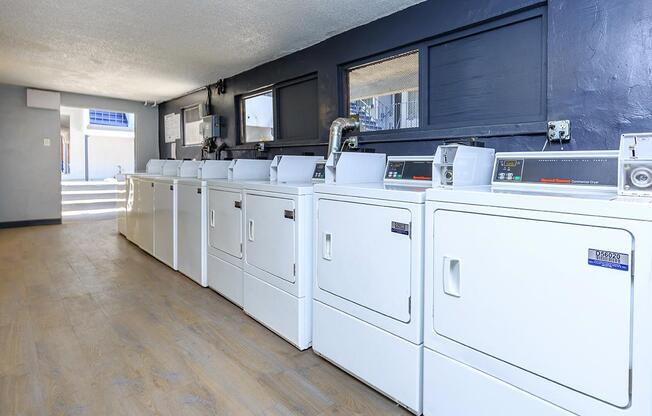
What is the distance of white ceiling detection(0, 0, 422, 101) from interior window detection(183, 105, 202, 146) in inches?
38.5

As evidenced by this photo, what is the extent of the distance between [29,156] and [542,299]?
7721mm

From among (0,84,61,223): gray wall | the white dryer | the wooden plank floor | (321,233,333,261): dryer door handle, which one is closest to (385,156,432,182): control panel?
(321,233,333,261): dryer door handle

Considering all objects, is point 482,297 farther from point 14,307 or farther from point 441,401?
point 14,307

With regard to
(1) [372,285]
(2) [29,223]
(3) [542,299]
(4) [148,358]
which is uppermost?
(3) [542,299]

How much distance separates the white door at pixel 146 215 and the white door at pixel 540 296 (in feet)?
12.4

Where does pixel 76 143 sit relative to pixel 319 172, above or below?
above

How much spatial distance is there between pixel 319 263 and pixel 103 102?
6.47 metres

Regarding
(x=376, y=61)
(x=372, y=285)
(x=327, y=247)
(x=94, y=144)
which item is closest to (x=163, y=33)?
(x=376, y=61)

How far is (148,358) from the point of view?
2213mm

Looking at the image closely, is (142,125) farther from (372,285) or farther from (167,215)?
(372,285)

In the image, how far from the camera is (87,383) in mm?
1939

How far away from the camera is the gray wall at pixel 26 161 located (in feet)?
20.4

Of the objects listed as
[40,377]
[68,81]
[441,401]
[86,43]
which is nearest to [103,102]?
[68,81]

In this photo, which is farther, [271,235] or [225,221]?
[225,221]
